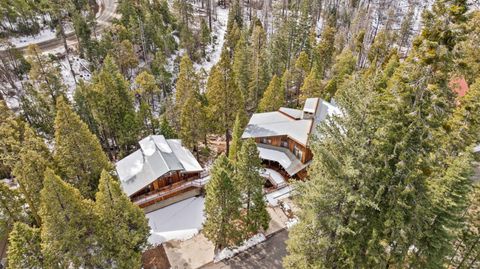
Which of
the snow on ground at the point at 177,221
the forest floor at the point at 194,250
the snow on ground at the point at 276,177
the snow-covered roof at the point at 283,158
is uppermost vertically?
the snow-covered roof at the point at 283,158

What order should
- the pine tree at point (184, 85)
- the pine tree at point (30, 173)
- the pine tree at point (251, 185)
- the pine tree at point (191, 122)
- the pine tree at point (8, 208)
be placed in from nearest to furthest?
the pine tree at point (8, 208), the pine tree at point (251, 185), the pine tree at point (30, 173), the pine tree at point (191, 122), the pine tree at point (184, 85)

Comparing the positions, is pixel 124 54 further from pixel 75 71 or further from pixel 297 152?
pixel 297 152

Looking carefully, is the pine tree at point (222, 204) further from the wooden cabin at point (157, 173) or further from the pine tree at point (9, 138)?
the pine tree at point (9, 138)

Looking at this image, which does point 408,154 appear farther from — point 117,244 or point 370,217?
point 117,244

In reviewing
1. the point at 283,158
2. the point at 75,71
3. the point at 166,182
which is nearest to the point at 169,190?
the point at 166,182

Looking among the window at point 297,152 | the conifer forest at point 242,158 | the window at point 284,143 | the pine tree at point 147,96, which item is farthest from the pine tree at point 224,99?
the pine tree at point 147,96

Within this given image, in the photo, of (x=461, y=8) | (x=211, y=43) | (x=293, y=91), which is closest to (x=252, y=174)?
(x=461, y=8)

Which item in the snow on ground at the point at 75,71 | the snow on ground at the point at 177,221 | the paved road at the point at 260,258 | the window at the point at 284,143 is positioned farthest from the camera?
the snow on ground at the point at 75,71
